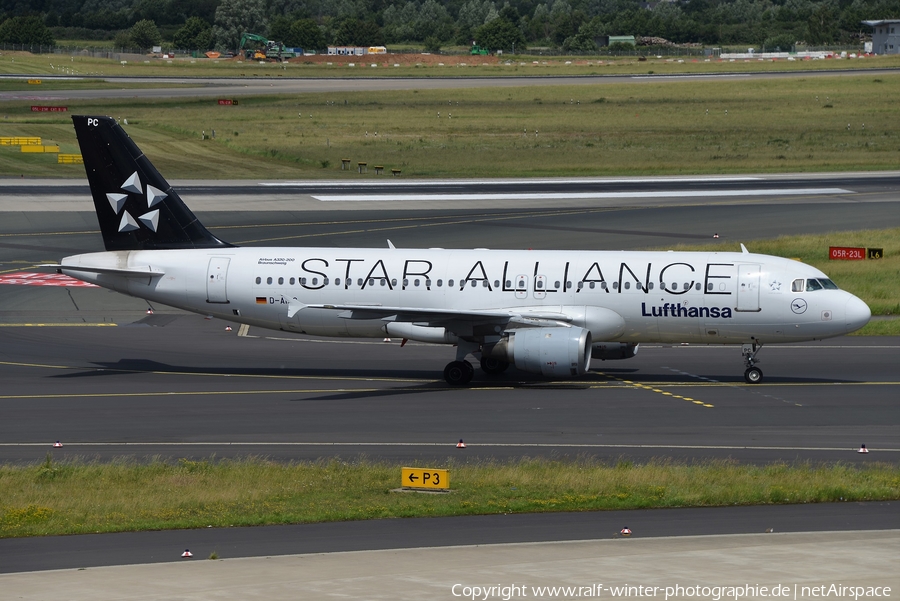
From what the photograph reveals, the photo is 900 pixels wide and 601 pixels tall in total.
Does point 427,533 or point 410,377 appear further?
point 410,377

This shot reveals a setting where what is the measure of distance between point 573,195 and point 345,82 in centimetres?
10169

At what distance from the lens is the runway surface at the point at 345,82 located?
159 meters

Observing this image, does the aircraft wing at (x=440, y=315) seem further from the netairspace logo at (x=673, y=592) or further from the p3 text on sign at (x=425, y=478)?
the netairspace logo at (x=673, y=592)

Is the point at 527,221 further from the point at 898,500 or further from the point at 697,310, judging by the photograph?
the point at 898,500

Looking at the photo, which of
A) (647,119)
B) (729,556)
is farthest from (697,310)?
(647,119)

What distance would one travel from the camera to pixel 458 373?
129 ft

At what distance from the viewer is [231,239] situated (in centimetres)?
6775

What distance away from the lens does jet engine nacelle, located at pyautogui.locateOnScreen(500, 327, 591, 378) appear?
122 feet

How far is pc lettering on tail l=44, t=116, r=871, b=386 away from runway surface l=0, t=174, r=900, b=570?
5.38 feet

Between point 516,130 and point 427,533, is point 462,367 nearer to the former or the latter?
point 427,533

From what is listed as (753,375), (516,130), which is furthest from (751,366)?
(516,130)

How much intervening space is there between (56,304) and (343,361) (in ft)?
54.9

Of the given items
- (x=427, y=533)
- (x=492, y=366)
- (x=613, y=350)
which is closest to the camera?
(x=427, y=533)

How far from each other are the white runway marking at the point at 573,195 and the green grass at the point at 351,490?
57213mm
